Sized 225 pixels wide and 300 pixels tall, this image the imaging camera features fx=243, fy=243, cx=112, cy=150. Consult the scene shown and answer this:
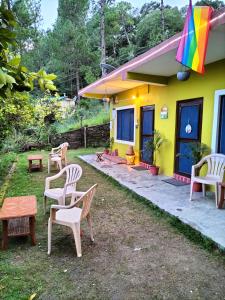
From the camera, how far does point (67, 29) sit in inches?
734

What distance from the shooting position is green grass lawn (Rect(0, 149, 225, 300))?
223 centimetres

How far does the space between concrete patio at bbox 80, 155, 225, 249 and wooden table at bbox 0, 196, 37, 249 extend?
6.88 ft

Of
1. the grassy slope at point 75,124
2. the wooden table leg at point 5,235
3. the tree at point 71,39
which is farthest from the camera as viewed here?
the tree at point 71,39

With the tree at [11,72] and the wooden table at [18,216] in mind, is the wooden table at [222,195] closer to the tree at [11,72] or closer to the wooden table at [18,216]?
the wooden table at [18,216]

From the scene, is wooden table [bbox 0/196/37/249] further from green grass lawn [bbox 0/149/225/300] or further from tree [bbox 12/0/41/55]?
tree [bbox 12/0/41/55]

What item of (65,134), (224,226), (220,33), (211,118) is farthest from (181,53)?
(65,134)

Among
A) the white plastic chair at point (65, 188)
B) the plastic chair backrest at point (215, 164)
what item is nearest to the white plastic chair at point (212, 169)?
the plastic chair backrest at point (215, 164)

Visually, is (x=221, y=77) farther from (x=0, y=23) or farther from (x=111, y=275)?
(x=0, y=23)

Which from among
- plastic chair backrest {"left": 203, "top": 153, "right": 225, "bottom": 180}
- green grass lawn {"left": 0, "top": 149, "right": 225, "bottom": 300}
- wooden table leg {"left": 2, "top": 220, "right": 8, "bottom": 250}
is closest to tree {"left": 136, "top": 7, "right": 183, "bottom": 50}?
plastic chair backrest {"left": 203, "top": 153, "right": 225, "bottom": 180}

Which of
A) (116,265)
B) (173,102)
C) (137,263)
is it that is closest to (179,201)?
(137,263)

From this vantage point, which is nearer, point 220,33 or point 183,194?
point 220,33

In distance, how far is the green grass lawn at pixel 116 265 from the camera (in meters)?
2.23

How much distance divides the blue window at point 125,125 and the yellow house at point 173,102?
0.03m

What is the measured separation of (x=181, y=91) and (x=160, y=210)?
10.1ft
